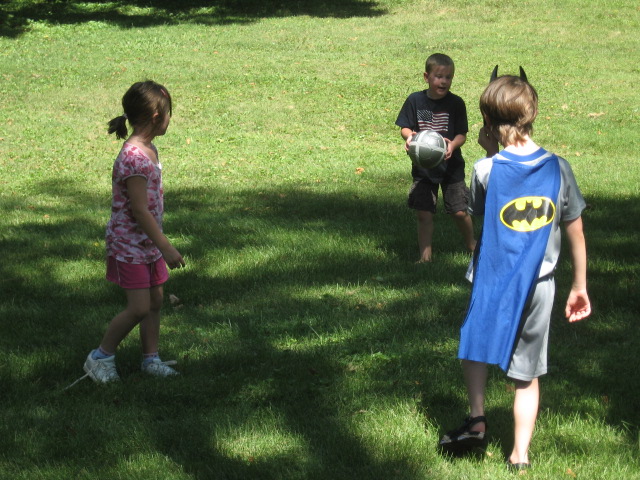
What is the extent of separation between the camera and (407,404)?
4.35m

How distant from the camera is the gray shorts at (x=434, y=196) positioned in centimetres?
718

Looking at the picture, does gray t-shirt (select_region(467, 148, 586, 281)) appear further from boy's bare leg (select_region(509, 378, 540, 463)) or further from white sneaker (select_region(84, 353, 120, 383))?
white sneaker (select_region(84, 353, 120, 383))

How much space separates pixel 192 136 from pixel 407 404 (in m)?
10.4

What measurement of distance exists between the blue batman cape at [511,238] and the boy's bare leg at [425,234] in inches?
143

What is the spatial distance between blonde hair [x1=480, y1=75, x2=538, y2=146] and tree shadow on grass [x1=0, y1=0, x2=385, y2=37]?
23374mm

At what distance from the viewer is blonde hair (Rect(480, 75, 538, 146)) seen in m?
3.46

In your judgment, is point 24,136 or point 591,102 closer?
point 24,136

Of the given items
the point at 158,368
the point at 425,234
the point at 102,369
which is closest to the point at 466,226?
the point at 425,234

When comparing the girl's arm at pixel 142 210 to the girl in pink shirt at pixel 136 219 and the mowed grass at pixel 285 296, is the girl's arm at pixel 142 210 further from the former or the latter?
the mowed grass at pixel 285 296

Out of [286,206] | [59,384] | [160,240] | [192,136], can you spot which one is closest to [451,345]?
[160,240]

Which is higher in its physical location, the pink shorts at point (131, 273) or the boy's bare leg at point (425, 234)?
the pink shorts at point (131, 273)

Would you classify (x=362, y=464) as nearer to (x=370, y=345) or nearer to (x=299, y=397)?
(x=299, y=397)

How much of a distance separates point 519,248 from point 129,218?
2279 mm

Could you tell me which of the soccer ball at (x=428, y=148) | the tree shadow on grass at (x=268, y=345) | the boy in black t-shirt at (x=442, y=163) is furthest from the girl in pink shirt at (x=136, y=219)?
the boy in black t-shirt at (x=442, y=163)
